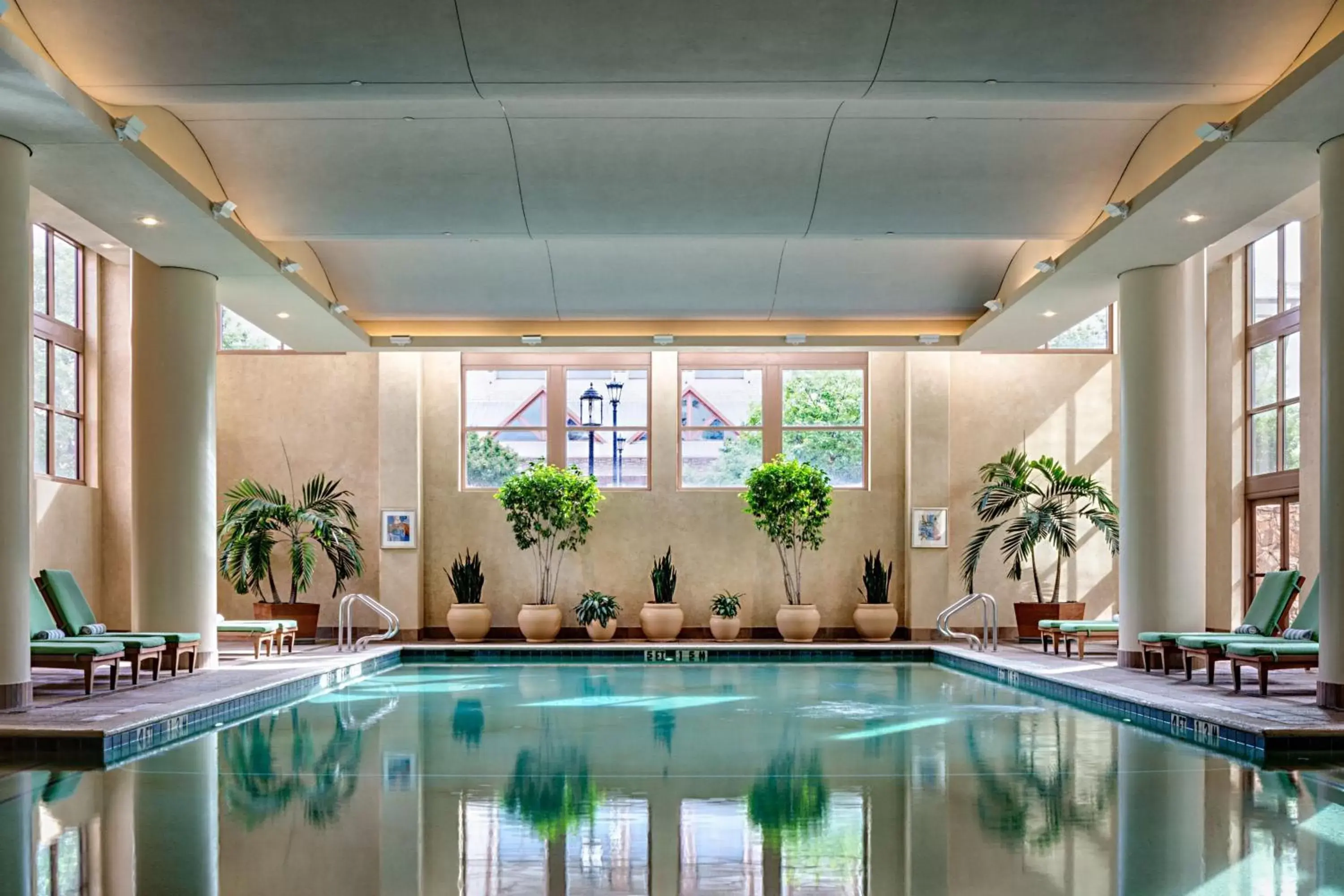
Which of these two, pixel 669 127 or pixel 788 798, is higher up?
pixel 669 127

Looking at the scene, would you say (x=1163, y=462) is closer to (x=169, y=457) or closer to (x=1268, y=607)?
(x=1268, y=607)

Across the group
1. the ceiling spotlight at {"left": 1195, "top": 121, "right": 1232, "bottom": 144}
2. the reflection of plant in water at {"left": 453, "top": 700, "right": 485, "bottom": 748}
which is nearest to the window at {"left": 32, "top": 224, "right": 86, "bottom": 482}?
the reflection of plant in water at {"left": 453, "top": 700, "right": 485, "bottom": 748}

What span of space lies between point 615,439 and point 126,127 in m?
9.76

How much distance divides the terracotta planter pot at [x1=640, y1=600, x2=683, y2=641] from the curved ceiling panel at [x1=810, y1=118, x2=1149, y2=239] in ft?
21.1

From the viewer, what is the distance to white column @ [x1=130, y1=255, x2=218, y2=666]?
11250mm

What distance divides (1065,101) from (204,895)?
6.78 meters

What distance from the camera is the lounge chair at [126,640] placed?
975 centimetres

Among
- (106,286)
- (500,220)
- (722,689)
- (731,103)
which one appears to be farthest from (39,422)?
(731,103)

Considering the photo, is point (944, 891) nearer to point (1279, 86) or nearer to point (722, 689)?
point (1279, 86)

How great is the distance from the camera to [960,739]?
793 centimetres

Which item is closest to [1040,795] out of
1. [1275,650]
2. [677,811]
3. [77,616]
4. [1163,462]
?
[677,811]

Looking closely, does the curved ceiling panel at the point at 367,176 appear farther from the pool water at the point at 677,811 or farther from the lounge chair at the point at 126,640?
the pool water at the point at 677,811

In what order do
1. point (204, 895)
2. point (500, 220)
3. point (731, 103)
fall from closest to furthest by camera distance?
point (204, 895)
point (731, 103)
point (500, 220)

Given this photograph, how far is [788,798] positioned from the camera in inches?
229
